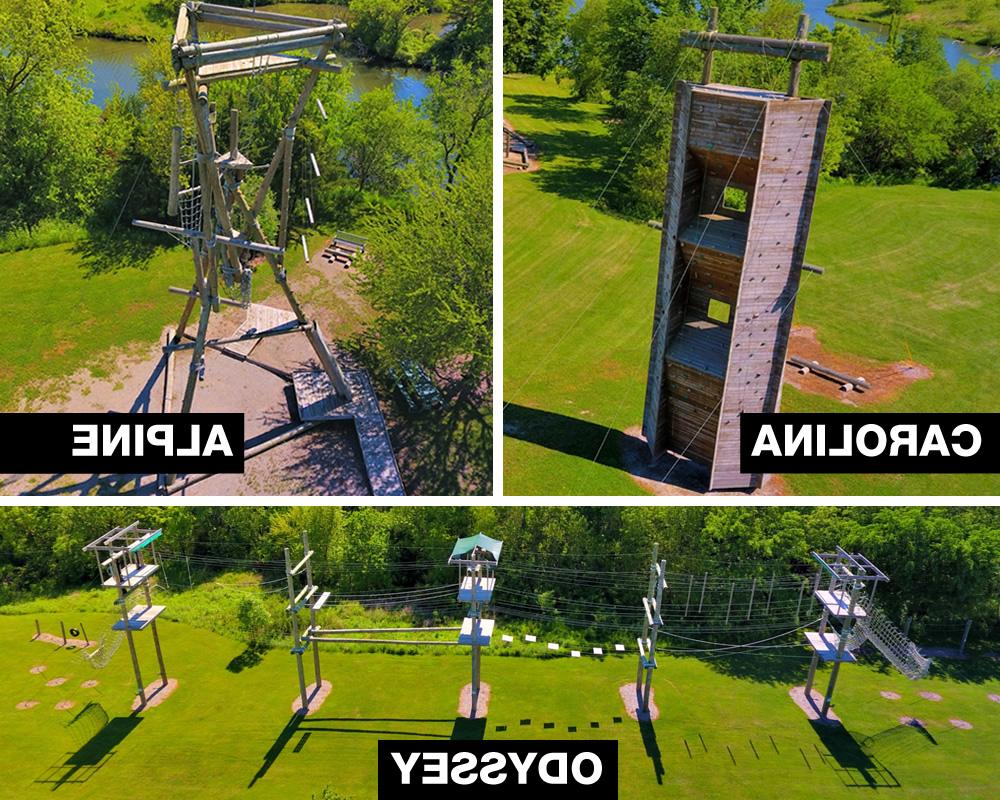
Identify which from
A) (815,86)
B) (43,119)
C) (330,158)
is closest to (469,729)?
(330,158)

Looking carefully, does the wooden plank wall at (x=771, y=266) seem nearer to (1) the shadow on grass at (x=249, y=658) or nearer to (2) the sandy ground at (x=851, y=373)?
(2) the sandy ground at (x=851, y=373)

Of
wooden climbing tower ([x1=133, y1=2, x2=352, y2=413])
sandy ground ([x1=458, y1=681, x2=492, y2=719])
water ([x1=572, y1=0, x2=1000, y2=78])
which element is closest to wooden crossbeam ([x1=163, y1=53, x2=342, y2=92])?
wooden climbing tower ([x1=133, y1=2, x2=352, y2=413])

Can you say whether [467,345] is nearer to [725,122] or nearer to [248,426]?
[248,426]

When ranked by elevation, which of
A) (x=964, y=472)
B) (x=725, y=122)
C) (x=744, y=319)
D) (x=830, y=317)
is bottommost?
(x=964, y=472)

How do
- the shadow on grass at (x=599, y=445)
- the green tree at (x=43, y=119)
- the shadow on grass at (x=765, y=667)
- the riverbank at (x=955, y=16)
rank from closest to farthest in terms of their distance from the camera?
the shadow on grass at (x=599, y=445) → the shadow on grass at (x=765, y=667) → the green tree at (x=43, y=119) → the riverbank at (x=955, y=16)

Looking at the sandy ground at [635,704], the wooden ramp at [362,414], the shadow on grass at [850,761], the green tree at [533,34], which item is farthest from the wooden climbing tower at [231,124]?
the green tree at [533,34]

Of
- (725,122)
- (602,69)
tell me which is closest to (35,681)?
(725,122)

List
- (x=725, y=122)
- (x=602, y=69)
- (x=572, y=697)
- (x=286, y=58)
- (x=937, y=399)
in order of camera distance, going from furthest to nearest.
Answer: (x=602, y=69) < (x=937, y=399) < (x=572, y=697) < (x=286, y=58) < (x=725, y=122)
